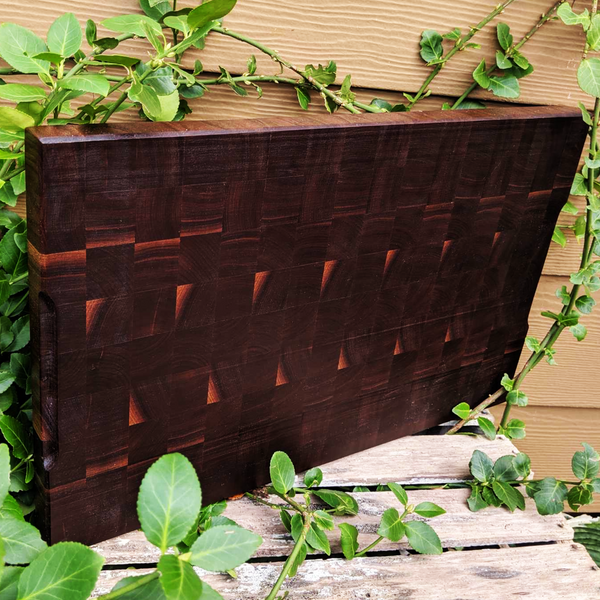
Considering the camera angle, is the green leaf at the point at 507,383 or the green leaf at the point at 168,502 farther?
the green leaf at the point at 507,383

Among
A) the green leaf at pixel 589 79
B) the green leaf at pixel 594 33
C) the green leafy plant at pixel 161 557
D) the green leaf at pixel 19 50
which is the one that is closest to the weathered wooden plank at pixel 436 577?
the green leafy plant at pixel 161 557

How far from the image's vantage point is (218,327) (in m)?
0.84

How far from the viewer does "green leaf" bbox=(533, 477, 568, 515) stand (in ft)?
3.44

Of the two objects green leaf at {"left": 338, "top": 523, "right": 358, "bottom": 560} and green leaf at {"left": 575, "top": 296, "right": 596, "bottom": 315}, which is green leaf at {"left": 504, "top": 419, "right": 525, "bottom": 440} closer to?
green leaf at {"left": 575, "top": 296, "right": 596, "bottom": 315}

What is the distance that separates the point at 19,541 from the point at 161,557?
0.17 metres

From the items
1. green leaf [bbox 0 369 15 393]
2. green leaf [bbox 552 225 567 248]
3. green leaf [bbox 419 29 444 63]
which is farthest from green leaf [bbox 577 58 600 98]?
green leaf [bbox 0 369 15 393]

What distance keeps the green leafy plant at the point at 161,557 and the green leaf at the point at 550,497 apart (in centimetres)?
67

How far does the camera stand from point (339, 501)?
0.94 meters

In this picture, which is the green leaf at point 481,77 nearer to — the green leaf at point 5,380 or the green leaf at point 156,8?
the green leaf at point 156,8

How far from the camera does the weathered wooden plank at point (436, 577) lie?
2.75 ft

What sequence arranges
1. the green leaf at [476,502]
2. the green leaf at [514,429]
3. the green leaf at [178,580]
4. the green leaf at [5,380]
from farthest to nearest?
the green leaf at [514,429] < the green leaf at [476,502] < the green leaf at [5,380] < the green leaf at [178,580]

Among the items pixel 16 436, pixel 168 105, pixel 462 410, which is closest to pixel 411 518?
pixel 462 410

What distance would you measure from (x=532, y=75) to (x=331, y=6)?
0.40 m

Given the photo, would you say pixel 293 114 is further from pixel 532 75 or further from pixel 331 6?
pixel 532 75
